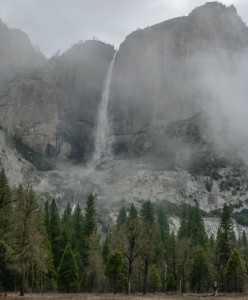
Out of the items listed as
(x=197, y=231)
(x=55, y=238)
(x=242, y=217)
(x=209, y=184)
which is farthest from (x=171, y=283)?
(x=209, y=184)

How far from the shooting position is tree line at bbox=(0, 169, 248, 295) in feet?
152

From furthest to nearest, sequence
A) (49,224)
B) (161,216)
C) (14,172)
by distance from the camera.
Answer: (14,172) < (161,216) < (49,224)

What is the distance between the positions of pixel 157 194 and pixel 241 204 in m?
38.3

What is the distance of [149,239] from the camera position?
53.5 meters

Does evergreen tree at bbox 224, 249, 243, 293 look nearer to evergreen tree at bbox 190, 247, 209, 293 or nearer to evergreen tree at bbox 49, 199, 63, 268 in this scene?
evergreen tree at bbox 190, 247, 209, 293

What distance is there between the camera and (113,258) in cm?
5525

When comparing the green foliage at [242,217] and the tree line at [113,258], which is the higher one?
the green foliage at [242,217]

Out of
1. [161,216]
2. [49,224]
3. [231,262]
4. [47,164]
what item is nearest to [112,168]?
[47,164]

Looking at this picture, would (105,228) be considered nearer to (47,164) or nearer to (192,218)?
(192,218)

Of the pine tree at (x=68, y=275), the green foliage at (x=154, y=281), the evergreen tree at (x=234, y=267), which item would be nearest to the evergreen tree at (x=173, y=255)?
the green foliage at (x=154, y=281)

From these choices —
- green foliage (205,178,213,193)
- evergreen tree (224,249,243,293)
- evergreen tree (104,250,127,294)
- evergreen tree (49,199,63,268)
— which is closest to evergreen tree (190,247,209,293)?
evergreen tree (224,249,243,293)

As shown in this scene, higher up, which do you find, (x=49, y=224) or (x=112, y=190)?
(x=112, y=190)

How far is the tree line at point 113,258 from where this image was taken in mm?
46397

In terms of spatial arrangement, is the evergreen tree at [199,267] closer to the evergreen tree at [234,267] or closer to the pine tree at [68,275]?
the evergreen tree at [234,267]
